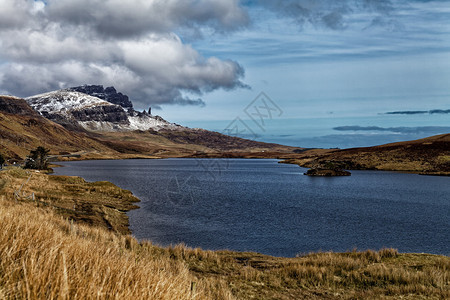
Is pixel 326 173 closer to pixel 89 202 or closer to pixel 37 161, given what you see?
pixel 89 202

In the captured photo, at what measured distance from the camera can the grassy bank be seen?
3.50m

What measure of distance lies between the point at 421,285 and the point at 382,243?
57.2ft

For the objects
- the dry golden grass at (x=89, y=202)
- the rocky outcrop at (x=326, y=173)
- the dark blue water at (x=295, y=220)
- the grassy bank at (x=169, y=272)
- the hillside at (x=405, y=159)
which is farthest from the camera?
the hillside at (x=405, y=159)

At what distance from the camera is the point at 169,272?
24.5 ft

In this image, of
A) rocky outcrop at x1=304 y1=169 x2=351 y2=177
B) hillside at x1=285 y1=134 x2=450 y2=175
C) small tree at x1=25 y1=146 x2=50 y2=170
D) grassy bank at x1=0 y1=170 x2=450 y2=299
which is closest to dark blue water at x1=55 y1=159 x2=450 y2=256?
grassy bank at x1=0 y1=170 x2=450 y2=299

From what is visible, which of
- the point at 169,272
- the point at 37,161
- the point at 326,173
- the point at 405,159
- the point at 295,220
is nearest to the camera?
the point at 169,272

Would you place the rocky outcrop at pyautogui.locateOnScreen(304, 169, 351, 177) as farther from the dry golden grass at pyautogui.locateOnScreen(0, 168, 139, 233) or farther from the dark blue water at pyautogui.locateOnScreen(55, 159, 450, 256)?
the dry golden grass at pyautogui.locateOnScreen(0, 168, 139, 233)

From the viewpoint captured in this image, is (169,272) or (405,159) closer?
(169,272)

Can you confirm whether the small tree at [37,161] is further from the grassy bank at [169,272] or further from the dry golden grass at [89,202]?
the grassy bank at [169,272]

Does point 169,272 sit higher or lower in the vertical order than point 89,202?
higher

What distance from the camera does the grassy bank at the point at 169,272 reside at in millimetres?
3504

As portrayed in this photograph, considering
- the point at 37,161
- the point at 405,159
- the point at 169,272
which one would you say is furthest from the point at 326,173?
the point at 169,272

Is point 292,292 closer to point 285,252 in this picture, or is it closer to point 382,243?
point 285,252

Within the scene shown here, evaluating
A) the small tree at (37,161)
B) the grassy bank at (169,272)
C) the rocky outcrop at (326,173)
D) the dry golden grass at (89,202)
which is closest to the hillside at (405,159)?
the rocky outcrop at (326,173)
